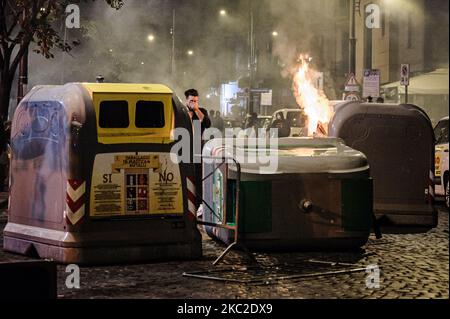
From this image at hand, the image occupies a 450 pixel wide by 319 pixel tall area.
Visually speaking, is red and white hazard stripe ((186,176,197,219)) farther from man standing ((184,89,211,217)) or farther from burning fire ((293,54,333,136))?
burning fire ((293,54,333,136))

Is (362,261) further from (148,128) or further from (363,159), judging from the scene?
(148,128)

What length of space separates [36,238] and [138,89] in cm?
197

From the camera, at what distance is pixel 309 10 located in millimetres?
42125

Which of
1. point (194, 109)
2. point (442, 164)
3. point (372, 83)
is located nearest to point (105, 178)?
point (194, 109)

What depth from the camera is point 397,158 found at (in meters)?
11.3

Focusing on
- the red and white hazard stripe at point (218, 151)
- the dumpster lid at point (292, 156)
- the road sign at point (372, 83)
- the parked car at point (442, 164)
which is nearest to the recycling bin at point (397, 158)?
the dumpster lid at point (292, 156)

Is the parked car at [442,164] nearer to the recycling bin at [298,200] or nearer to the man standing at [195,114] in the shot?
the man standing at [195,114]

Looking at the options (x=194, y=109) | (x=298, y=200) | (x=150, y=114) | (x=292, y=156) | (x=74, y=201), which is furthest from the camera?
(x=194, y=109)

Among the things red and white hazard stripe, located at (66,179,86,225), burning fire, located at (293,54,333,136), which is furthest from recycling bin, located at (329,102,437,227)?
red and white hazard stripe, located at (66,179,86,225)

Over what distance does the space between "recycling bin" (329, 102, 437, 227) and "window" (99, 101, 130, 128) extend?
3822mm

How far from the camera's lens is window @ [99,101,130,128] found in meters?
8.49

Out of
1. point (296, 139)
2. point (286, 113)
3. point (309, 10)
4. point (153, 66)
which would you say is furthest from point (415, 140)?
point (153, 66)

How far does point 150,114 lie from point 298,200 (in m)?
1.93

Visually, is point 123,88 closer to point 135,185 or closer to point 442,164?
point 135,185
